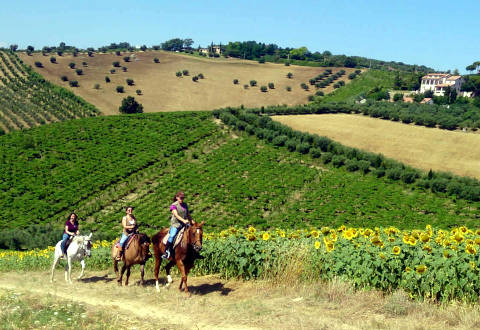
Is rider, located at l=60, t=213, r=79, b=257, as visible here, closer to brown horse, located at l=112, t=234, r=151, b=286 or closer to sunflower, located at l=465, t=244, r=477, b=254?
brown horse, located at l=112, t=234, r=151, b=286

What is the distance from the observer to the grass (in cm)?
13400

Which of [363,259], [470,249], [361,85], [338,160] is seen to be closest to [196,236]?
[363,259]

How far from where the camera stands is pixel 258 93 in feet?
456

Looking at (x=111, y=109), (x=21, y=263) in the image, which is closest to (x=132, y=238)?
(x=21, y=263)

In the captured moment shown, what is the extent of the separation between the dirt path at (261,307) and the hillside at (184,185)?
1193 inches

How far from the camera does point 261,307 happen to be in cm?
1372

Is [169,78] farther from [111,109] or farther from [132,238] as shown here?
[132,238]

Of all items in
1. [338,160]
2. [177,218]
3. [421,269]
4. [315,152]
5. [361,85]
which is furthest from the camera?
[361,85]

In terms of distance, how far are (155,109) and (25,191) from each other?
191 ft

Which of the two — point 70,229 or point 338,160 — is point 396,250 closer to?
point 70,229

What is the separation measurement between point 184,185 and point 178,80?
88.1 meters

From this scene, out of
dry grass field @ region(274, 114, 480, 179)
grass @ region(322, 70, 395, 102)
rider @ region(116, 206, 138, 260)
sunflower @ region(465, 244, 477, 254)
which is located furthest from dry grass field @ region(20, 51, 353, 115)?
sunflower @ region(465, 244, 477, 254)

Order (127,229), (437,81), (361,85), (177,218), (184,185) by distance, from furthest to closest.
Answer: (361,85), (437,81), (184,185), (127,229), (177,218)

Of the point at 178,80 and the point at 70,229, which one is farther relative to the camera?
the point at 178,80
